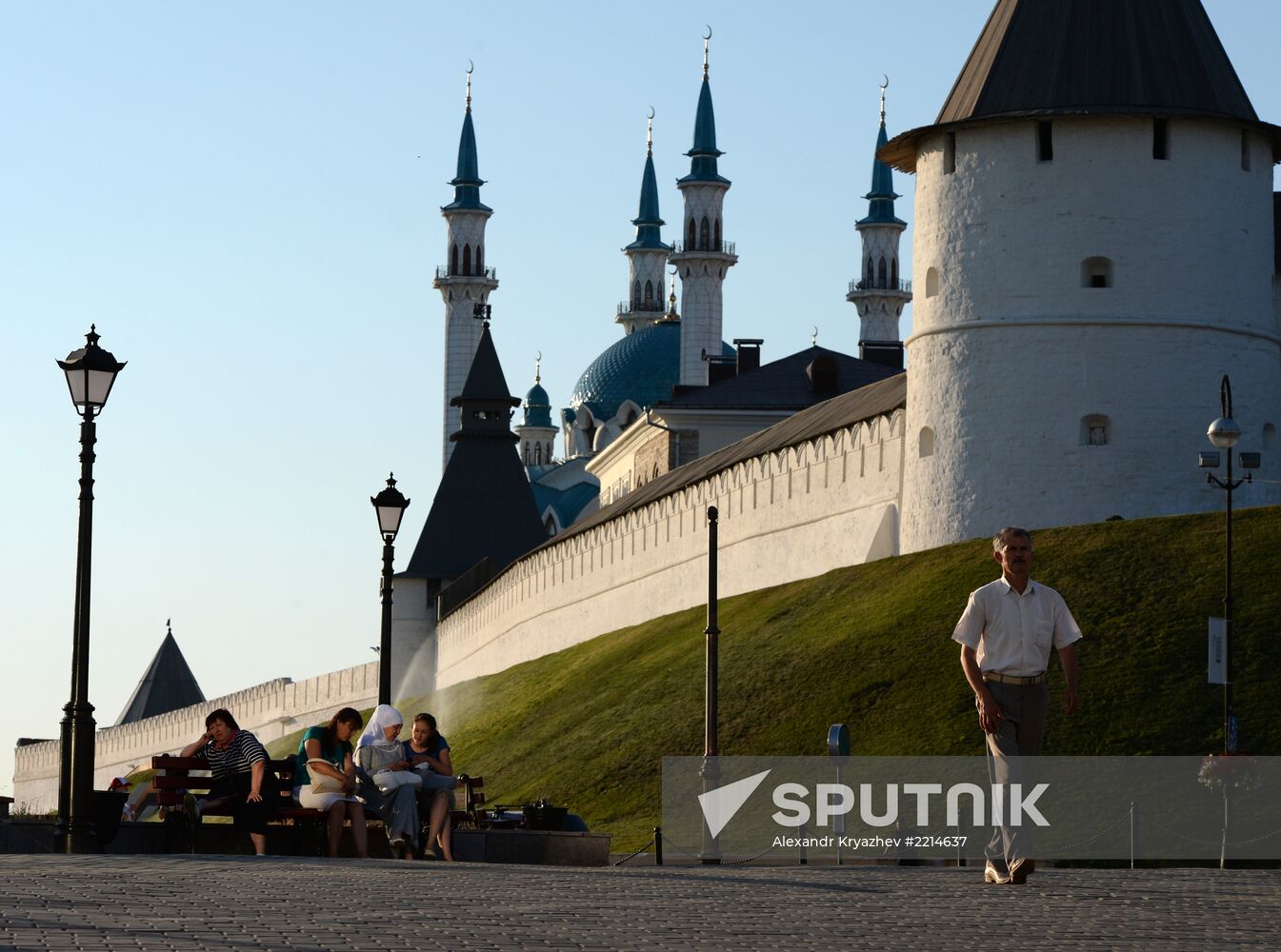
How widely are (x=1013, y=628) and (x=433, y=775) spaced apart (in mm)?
5167

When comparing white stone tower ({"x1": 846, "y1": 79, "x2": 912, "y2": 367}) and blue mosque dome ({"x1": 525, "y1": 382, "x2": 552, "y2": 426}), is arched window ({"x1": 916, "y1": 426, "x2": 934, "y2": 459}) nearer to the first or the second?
white stone tower ({"x1": 846, "y1": 79, "x2": 912, "y2": 367})

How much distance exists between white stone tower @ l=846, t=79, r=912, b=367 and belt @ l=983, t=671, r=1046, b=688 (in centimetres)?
8772

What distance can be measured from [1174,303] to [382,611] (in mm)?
16376

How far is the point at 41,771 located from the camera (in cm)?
9069

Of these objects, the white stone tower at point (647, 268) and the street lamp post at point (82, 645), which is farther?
the white stone tower at point (647, 268)

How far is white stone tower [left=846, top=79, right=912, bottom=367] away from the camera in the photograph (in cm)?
10025

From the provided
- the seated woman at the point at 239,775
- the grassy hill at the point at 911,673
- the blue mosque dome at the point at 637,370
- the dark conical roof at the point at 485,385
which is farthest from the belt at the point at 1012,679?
the blue mosque dome at the point at 637,370

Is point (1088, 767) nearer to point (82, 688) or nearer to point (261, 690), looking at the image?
point (82, 688)

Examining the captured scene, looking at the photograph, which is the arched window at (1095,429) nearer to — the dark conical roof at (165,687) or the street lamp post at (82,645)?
the street lamp post at (82,645)

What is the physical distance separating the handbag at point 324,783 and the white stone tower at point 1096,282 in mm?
23640

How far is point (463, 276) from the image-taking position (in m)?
105

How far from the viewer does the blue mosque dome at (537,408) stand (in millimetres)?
135875

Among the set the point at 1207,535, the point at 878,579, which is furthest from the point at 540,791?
the point at 1207,535

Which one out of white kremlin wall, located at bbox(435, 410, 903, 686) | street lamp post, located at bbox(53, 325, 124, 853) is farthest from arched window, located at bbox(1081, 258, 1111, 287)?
street lamp post, located at bbox(53, 325, 124, 853)
